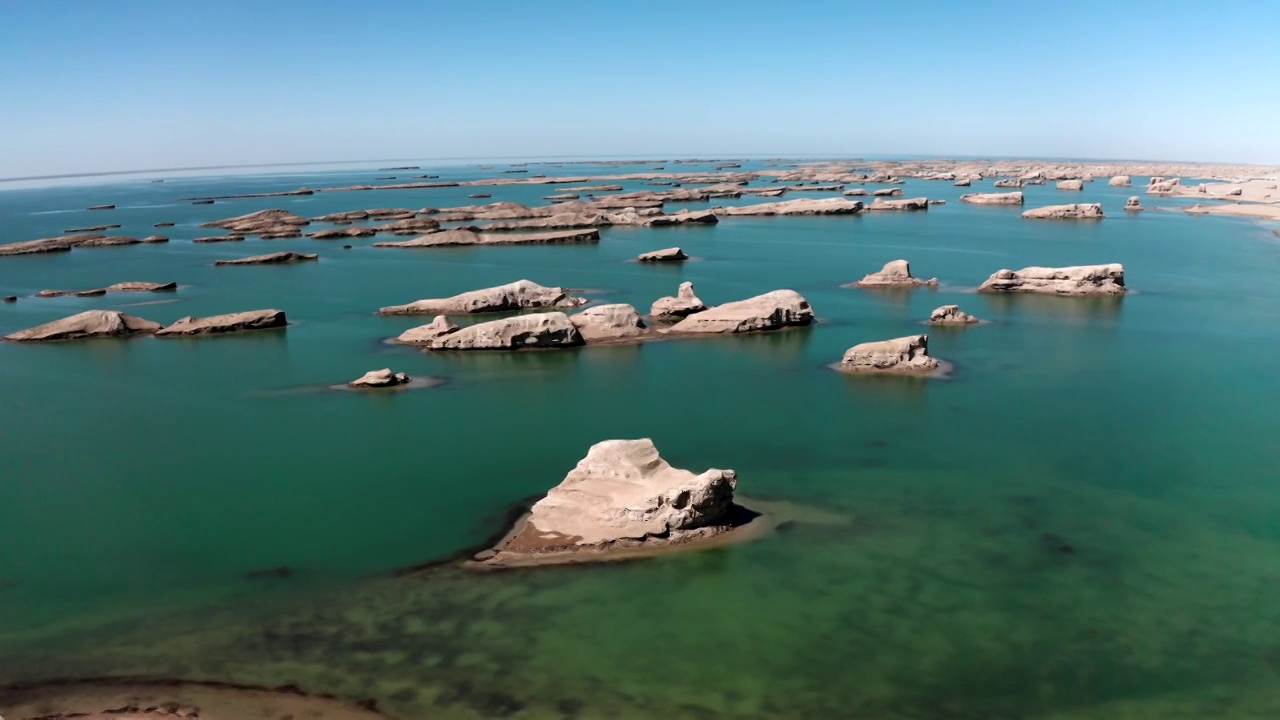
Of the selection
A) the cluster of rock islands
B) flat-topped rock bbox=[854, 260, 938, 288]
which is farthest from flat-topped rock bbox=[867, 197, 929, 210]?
flat-topped rock bbox=[854, 260, 938, 288]

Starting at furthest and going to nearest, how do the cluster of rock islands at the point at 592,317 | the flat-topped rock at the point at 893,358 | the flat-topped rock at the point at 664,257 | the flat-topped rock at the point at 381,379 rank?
the flat-topped rock at the point at 664,257, the flat-topped rock at the point at 893,358, the flat-topped rock at the point at 381,379, the cluster of rock islands at the point at 592,317

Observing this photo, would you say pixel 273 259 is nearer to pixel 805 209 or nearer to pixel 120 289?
pixel 120 289

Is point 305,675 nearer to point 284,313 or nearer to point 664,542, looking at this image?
point 664,542

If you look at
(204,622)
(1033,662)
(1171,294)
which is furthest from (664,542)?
(1171,294)

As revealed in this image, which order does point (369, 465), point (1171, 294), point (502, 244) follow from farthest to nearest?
point (502, 244)
point (1171, 294)
point (369, 465)

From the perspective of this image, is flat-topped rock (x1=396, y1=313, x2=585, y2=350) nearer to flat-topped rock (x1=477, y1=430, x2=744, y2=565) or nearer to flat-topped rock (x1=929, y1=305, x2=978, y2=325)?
flat-topped rock (x1=929, y1=305, x2=978, y2=325)

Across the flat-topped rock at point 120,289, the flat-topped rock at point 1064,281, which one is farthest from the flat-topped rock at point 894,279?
the flat-topped rock at point 120,289

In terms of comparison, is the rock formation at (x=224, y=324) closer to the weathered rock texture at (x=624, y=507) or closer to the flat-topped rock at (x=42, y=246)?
the weathered rock texture at (x=624, y=507)

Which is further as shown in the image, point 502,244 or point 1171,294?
point 502,244
